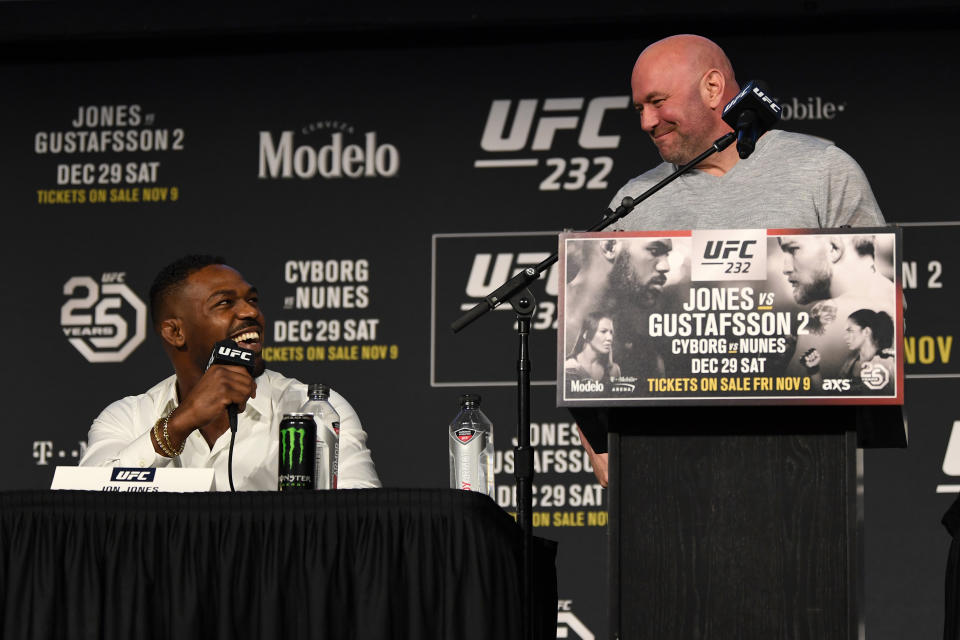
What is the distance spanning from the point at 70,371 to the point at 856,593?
2.95 metres

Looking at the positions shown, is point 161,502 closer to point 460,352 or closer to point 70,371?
point 460,352

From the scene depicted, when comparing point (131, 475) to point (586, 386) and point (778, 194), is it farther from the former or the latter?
point (778, 194)

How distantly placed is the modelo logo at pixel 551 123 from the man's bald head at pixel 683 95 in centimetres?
126

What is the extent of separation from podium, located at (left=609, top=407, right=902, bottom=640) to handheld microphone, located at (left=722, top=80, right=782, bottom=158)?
0.43m

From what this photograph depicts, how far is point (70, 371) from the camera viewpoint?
165 inches

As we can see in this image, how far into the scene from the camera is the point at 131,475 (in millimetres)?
2197

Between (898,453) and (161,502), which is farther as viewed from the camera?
(898,453)

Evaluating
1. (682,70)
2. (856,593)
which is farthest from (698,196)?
(856,593)

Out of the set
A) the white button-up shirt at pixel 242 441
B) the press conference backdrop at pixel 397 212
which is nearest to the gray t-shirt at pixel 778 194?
the white button-up shirt at pixel 242 441

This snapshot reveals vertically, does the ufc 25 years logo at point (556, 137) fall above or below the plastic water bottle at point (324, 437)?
above

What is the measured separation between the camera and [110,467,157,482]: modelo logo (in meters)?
2.19

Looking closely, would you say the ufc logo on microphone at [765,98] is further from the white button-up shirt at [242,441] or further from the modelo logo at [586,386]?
the white button-up shirt at [242,441]

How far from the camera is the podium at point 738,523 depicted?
1.84 meters

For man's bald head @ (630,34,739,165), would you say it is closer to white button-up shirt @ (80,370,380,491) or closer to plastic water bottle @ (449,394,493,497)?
plastic water bottle @ (449,394,493,497)
